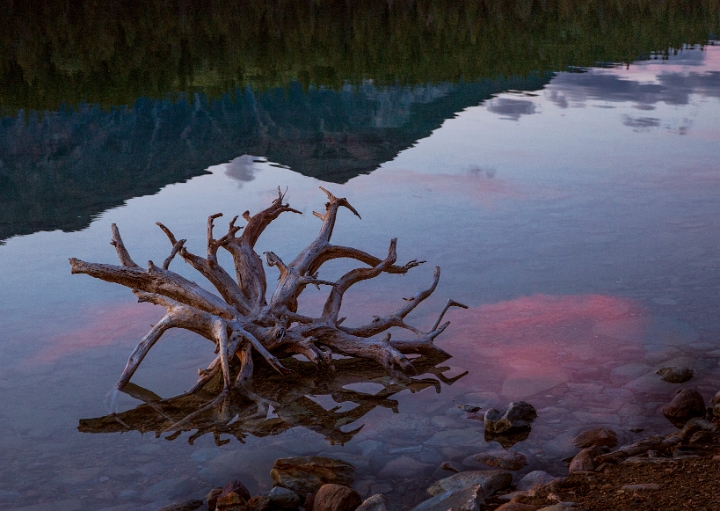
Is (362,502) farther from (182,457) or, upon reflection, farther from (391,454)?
(182,457)

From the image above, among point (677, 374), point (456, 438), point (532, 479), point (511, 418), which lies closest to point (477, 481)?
point (532, 479)

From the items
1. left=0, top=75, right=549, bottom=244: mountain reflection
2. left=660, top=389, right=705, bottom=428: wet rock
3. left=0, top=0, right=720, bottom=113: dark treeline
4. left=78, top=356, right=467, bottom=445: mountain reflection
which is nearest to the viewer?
left=660, top=389, right=705, bottom=428: wet rock

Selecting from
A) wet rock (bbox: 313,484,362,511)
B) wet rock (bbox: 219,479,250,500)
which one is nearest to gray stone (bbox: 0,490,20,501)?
wet rock (bbox: 219,479,250,500)

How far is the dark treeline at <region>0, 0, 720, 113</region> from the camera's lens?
134 feet

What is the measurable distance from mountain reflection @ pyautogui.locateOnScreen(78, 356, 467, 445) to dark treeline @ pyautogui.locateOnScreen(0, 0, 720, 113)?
27.4 m

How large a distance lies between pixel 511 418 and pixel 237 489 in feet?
7.95

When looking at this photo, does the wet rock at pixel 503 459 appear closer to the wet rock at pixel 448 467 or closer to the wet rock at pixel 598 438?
the wet rock at pixel 448 467

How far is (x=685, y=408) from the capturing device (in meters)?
7.91

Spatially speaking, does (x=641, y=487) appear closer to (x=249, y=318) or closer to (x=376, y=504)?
(x=376, y=504)

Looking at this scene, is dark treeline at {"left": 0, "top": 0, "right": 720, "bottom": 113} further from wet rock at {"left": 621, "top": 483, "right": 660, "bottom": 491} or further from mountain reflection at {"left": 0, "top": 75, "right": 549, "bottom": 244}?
wet rock at {"left": 621, "top": 483, "right": 660, "bottom": 491}

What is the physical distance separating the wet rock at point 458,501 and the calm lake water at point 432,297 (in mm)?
332

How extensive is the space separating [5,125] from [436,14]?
Result: 37.3m

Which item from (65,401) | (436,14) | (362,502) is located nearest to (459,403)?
(362,502)

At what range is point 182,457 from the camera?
762 centimetres
